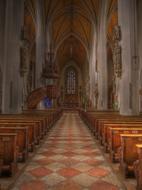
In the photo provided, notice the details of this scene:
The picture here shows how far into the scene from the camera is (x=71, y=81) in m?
47.5

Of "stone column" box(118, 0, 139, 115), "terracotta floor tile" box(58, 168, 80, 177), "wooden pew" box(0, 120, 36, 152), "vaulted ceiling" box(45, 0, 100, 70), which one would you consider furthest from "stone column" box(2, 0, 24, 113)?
"vaulted ceiling" box(45, 0, 100, 70)

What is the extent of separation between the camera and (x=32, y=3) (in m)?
21.8

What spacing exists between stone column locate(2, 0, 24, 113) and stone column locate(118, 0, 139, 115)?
19.3ft

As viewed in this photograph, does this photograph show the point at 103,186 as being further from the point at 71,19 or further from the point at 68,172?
the point at 71,19

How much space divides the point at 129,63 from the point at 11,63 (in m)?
6.37

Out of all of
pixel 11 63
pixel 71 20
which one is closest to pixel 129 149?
pixel 11 63

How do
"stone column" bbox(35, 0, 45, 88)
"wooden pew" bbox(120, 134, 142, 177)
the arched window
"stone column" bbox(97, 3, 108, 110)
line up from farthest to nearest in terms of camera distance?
the arched window → "stone column" bbox(35, 0, 45, 88) → "stone column" bbox(97, 3, 108, 110) → "wooden pew" bbox(120, 134, 142, 177)

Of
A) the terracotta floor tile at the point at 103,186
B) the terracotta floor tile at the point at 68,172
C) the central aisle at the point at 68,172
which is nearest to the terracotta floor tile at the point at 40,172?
the central aisle at the point at 68,172

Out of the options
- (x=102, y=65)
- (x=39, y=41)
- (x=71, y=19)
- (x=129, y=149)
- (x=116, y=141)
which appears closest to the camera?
(x=129, y=149)

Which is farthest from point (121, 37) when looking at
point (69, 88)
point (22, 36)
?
point (69, 88)

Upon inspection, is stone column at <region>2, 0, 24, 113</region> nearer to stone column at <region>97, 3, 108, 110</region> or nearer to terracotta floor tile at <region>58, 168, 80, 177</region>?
terracotta floor tile at <region>58, 168, 80, 177</region>

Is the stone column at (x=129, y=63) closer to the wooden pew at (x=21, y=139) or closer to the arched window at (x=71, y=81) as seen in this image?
the wooden pew at (x=21, y=139)

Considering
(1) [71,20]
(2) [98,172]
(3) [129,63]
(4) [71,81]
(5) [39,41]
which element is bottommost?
(2) [98,172]

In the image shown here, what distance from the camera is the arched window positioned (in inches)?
1852
